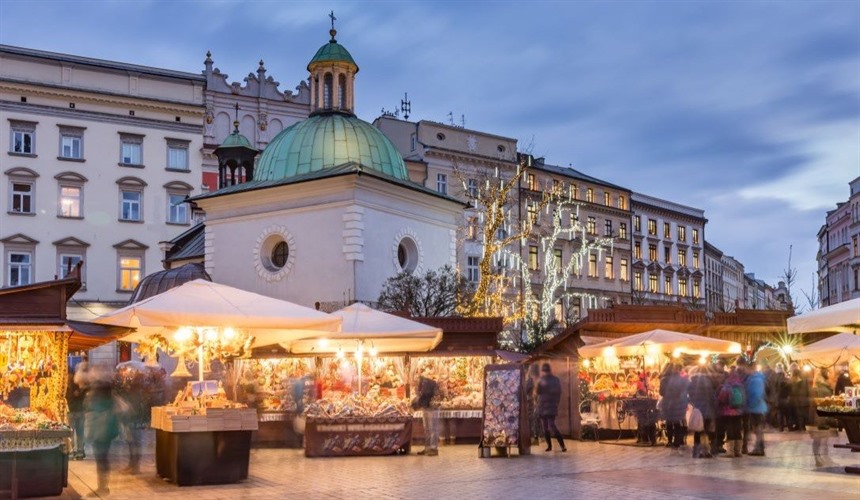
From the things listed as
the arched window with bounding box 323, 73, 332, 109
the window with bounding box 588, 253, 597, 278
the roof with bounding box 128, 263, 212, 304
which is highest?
the arched window with bounding box 323, 73, 332, 109

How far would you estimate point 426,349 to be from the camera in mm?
23125

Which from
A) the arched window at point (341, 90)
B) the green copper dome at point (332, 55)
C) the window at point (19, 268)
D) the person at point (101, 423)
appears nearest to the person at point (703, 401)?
the person at point (101, 423)

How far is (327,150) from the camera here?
32.8 metres

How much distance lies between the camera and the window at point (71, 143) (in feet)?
169

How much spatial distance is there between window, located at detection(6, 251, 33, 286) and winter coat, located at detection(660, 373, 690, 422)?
37.3m

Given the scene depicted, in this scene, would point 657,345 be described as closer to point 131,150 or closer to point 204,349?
point 204,349

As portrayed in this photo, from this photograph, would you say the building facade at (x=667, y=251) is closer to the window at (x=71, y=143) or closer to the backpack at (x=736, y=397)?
the window at (x=71, y=143)

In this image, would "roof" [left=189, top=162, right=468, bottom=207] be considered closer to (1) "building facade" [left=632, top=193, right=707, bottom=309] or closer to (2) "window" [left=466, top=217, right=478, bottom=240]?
(2) "window" [left=466, top=217, right=478, bottom=240]

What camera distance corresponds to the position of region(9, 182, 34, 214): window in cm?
5050

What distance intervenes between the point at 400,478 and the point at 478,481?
48.6 inches

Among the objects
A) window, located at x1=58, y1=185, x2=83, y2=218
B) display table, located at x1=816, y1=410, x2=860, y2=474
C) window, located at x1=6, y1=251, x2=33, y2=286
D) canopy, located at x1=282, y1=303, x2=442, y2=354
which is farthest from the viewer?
window, located at x1=58, y1=185, x2=83, y2=218

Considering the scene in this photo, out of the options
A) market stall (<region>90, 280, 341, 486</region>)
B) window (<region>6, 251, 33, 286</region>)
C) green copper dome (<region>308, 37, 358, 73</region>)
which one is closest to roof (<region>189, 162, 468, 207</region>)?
green copper dome (<region>308, 37, 358, 73</region>)

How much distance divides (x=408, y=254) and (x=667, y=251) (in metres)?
49.5

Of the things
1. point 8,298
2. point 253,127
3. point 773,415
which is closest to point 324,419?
point 8,298
